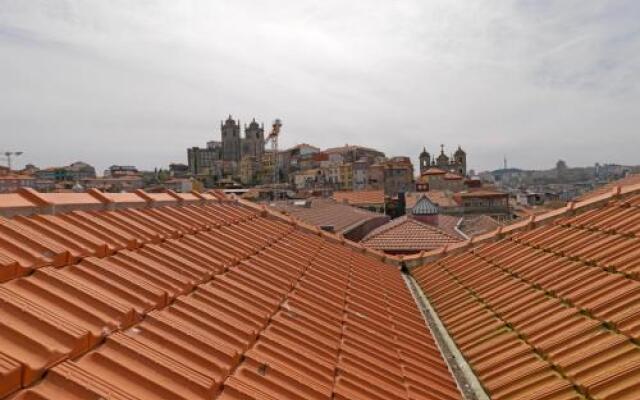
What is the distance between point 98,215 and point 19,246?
1952mm

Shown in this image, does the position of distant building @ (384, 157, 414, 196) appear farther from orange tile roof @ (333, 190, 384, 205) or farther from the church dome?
the church dome

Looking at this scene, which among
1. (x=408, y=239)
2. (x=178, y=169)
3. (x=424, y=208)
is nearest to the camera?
(x=408, y=239)

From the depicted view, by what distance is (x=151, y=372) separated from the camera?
9.48ft

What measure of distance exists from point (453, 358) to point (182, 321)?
125 inches

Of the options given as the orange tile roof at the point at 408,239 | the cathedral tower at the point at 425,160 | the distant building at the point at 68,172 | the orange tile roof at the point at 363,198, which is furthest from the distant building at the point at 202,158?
the orange tile roof at the point at 408,239

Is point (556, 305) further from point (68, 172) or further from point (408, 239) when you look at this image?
point (68, 172)

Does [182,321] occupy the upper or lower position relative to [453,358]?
upper

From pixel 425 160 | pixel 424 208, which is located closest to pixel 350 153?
pixel 425 160

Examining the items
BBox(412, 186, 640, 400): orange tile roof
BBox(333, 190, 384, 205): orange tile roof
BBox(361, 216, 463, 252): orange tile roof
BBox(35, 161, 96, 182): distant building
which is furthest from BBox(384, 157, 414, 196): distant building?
BBox(412, 186, 640, 400): orange tile roof

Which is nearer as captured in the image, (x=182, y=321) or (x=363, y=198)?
(x=182, y=321)

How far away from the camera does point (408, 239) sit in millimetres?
15781

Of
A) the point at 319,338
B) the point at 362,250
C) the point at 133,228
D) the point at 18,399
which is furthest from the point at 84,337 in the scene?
the point at 362,250

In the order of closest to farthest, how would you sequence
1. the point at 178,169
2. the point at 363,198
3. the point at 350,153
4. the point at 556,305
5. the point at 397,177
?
the point at 556,305 → the point at 363,198 → the point at 397,177 → the point at 350,153 → the point at 178,169

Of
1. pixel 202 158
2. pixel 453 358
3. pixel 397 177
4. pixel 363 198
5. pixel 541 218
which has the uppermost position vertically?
pixel 202 158
